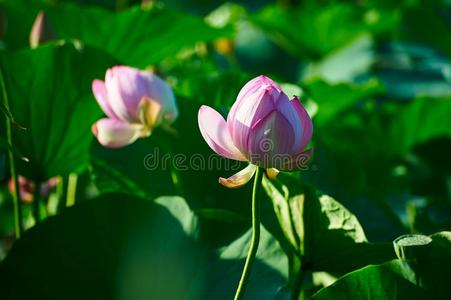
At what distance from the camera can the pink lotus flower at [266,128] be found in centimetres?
56

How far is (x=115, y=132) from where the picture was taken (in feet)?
2.56

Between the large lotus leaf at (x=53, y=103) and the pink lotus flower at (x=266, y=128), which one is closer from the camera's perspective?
the pink lotus flower at (x=266, y=128)

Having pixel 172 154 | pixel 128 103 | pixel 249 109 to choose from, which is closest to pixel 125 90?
pixel 128 103

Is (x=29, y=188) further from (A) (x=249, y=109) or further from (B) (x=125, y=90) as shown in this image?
(A) (x=249, y=109)

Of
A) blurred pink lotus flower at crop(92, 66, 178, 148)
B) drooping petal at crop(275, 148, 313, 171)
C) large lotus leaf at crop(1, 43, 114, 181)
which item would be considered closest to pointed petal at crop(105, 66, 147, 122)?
blurred pink lotus flower at crop(92, 66, 178, 148)

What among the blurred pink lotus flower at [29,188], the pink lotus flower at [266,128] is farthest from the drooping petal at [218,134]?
the blurred pink lotus flower at [29,188]

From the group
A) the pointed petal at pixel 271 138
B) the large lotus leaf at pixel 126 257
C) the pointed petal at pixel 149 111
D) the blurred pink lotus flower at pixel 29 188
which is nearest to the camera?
the pointed petal at pixel 271 138

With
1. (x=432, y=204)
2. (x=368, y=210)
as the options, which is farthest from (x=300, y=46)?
(x=368, y=210)

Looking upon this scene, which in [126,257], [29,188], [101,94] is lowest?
[29,188]

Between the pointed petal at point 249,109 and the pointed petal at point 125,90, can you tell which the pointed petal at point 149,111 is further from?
the pointed petal at point 249,109

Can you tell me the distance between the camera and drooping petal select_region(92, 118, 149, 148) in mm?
772

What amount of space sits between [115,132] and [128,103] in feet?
0.11

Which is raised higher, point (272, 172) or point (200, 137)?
point (272, 172)

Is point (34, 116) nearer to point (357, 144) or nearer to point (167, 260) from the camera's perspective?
point (167, 260)
